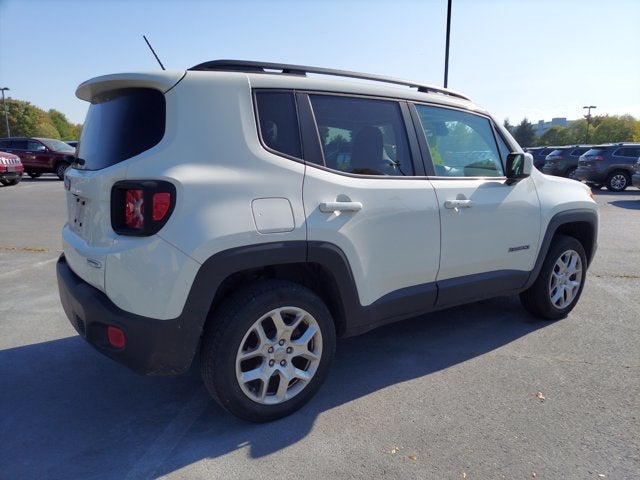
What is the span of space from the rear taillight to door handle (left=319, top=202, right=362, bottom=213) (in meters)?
0.84

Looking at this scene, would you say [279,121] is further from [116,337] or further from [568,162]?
[568,162]

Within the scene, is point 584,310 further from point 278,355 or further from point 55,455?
point 55,455

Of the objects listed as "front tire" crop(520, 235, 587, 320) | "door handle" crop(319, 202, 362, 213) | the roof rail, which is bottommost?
"front tire" crop(520, 235, 587, 320)

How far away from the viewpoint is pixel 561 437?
2.61 metres

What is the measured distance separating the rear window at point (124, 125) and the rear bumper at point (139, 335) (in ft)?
2.41

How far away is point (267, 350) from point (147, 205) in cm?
103

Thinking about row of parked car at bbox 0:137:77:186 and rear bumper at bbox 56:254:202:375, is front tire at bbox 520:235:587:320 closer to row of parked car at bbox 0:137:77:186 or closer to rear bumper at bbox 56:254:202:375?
rear bumper at bbox 56:254:202:375

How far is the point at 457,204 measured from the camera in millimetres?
3334

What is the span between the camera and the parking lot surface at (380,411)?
2.38 m

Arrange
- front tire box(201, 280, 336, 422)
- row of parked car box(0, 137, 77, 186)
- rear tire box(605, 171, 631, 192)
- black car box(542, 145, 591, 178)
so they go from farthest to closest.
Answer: row of parked car box(0, 137, 77, 186), black car box(542, 145, 591, 178), rear tire box(605, 171, 631, 192), front tire box(201, 280, 336, 422)

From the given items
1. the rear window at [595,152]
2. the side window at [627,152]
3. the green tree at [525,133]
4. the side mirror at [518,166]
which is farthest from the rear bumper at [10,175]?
the green tree at [525,133]

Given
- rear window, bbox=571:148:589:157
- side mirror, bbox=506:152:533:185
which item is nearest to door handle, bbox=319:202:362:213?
side mirror, bbox=506:152:533:185

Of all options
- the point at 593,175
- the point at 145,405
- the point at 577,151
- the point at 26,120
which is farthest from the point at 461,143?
the point at 26,120

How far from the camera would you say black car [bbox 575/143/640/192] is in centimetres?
1691
